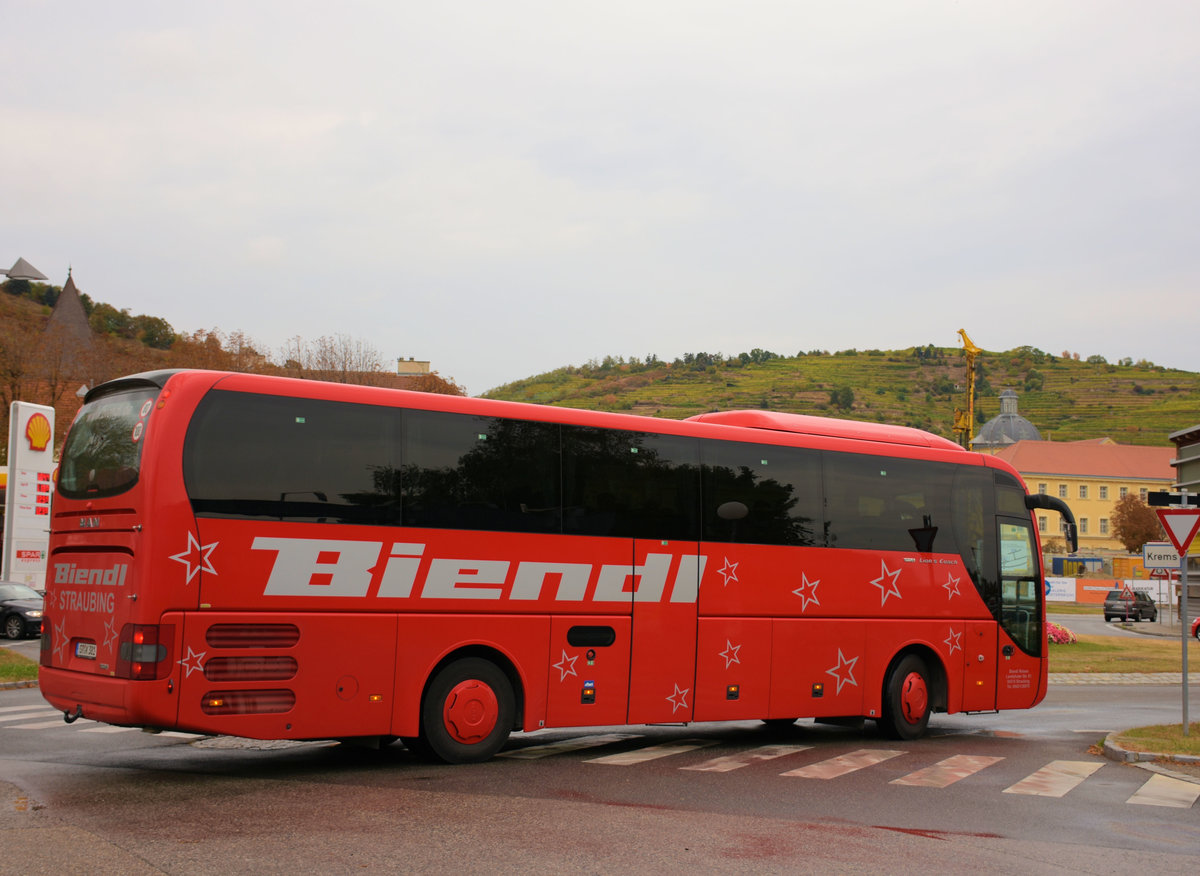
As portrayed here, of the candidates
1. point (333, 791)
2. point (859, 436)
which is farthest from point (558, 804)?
point (859, 436)

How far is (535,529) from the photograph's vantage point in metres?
10.9

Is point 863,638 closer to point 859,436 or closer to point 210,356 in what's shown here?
point 859,436

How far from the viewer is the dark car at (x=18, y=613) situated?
29031 millimetres

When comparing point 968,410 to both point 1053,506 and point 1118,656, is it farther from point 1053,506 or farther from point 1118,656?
point 1053,506

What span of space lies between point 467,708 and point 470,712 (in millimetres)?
50

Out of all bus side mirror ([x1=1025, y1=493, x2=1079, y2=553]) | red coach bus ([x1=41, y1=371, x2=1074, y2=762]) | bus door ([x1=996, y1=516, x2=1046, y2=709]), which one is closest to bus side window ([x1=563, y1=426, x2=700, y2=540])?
red coach bus ([x1=41, y1=371, x2=1074, y2=762])

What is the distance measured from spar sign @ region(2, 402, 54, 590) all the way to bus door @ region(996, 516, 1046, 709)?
26146mm

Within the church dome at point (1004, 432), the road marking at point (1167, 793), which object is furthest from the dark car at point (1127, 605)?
the church dome at point (1004, 432)

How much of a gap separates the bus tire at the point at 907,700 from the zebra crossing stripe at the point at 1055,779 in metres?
2.07

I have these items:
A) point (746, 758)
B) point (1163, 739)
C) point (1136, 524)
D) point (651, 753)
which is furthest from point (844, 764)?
point (1136, 524)

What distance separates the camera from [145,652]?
28.4ft

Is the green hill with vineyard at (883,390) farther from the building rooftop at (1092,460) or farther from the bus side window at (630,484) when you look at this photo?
the bus side window at (630,484)

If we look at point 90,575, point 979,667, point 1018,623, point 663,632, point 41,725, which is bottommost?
point 41,725

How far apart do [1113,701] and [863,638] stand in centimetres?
936
